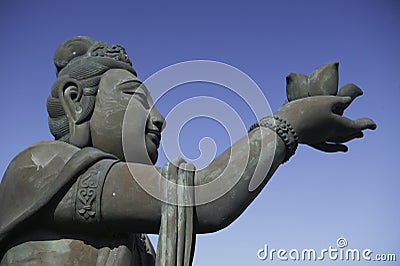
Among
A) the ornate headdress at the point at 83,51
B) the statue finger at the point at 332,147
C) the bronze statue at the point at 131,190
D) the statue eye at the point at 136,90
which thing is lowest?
the bronze statue at the point at 131,190

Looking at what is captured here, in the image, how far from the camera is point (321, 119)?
10.1 ft

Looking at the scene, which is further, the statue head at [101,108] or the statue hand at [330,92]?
the statue head at [101,108]

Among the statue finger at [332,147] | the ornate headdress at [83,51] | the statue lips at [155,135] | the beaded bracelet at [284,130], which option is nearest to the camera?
the beaded bracelet at [284,130]

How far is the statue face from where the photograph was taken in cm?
348

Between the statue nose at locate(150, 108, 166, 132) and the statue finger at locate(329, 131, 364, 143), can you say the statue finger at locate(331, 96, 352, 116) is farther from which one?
the statue nose at locate(150, 108, 166, 132)

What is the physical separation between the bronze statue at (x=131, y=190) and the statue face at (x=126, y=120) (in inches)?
2.1

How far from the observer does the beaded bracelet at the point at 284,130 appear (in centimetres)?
303

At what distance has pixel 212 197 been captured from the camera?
290 centimetres

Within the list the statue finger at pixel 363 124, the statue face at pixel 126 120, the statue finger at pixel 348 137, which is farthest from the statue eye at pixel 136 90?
the statue finger at pixel 363 124

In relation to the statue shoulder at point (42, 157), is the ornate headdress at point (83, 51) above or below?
above

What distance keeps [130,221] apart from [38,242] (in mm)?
591

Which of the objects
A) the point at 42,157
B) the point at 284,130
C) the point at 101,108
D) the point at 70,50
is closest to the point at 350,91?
the point at 284,130

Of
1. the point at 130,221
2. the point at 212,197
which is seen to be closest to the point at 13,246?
the point at 130,221

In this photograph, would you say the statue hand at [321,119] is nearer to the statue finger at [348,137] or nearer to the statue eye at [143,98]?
the statue finger at [348,137]
